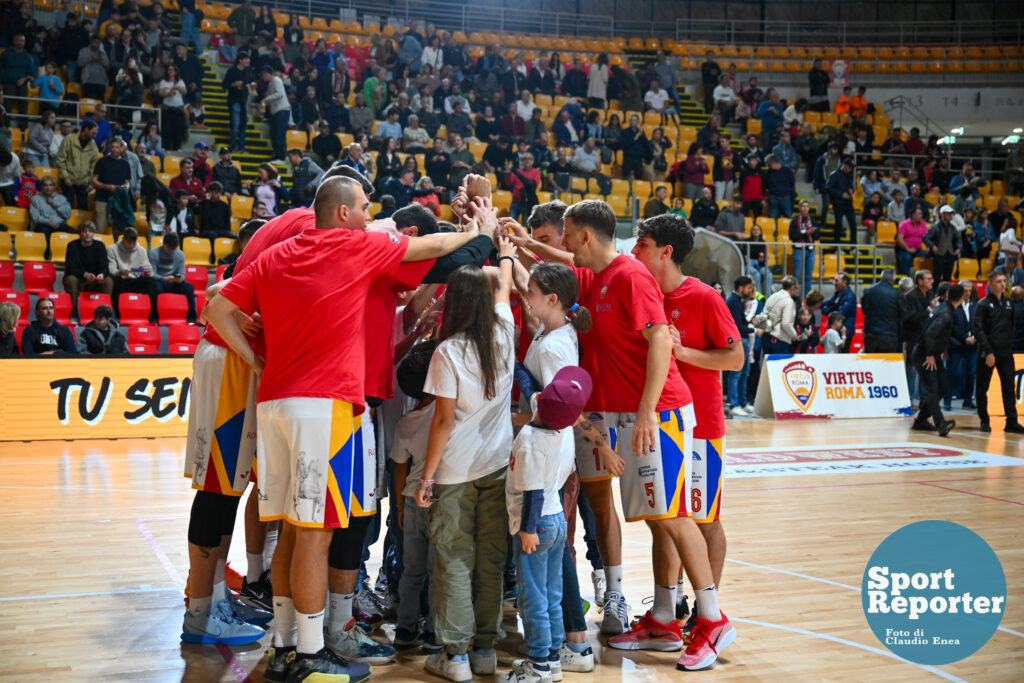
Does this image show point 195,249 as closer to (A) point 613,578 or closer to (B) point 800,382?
(B) point 800,382

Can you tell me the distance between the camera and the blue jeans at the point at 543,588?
3740 mm

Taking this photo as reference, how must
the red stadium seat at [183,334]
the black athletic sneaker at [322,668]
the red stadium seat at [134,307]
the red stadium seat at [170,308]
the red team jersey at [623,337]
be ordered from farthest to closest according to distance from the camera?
1. the red stadium seat at [170,308]
2. the red stadium seat at [134,307]
3. the red stadium seat at [183,334]
4. the red team jersey at [623,337]
5. the black athletic sneaker at [322,668]

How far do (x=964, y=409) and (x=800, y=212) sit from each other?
4756mm

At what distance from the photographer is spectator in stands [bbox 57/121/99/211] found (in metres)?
13.7

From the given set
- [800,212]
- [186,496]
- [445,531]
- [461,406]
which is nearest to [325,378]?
[461,406]

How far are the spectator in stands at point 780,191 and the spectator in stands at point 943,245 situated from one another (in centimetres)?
269

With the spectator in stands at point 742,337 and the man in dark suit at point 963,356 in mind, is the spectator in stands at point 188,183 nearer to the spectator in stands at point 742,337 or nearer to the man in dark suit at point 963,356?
the spectator in stands at point 742,337

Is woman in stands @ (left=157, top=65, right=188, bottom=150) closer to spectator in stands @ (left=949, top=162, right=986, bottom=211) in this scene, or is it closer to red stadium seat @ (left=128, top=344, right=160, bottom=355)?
red stadium seat @ (left=128, top=344, right=160, bottom=355)

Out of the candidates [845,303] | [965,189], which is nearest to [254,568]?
[845,303]

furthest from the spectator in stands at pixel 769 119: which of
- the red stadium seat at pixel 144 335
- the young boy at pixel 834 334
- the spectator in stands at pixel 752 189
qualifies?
the red stadium seat at pixel 144 335

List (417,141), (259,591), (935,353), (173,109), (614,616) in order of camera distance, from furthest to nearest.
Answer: (417,141)
(173,109)
(935,353)
(259,591)
(614,616)

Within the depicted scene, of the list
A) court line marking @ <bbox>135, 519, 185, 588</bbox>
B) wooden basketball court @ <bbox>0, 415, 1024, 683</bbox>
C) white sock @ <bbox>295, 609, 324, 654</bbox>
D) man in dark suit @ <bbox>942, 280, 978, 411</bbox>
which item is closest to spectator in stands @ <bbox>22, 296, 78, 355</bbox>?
wooden basketball court @ <bbox>0, 415, 1024, 683</bbox>

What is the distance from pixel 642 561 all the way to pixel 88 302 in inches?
362

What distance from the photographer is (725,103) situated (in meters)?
22.7
